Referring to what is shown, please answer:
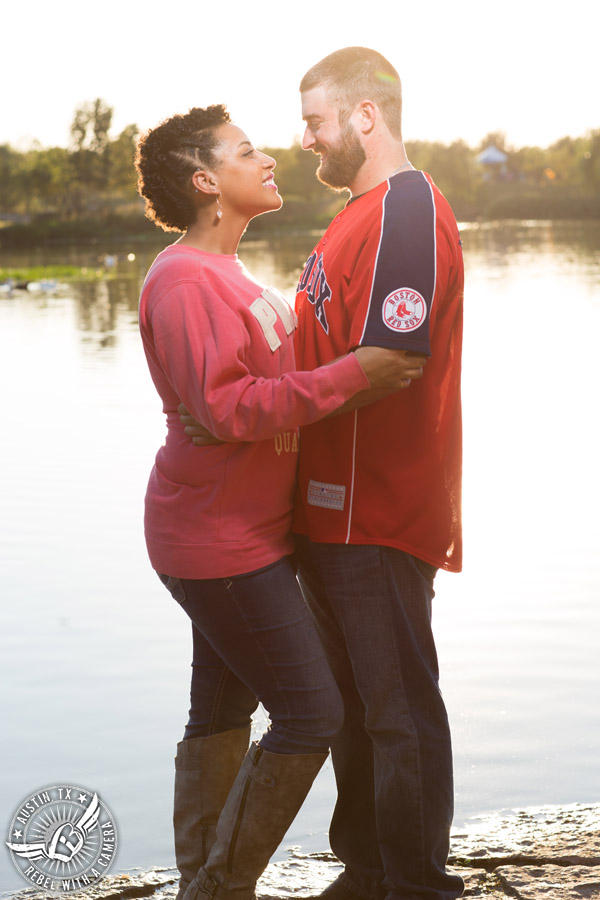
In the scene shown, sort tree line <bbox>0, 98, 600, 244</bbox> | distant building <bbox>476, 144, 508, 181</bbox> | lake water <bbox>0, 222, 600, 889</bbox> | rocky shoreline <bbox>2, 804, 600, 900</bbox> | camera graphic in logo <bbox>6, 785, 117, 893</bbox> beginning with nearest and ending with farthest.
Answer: rocky shoreline <bbox>2, 804, 600, 900</bbox>, camera graphic in logo <bbox>6, 785, 117, 893</bbox>, lake water <bbox>0, 222, 600, 889</bbox>, tree line <bbox>0, 98, 600, 244</bbox>, distant building <bbox>476, 144, 508, 181</bbox>

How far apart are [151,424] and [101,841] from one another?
8319mm

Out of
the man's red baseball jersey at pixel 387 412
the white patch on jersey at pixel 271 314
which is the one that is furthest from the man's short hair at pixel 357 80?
the white patch on jersey at pixel 271 314

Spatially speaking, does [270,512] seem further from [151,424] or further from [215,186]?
[151,424]

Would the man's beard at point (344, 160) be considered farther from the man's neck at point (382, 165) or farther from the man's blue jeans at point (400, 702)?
the man's blue jeans at point (400, 702)

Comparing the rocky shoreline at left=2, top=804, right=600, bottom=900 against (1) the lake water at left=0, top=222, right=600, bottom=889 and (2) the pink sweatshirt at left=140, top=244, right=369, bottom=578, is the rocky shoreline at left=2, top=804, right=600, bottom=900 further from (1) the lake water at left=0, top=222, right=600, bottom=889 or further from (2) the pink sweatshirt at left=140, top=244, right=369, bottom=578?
(2) the pink sweatshirt at left=140, top=244, right=369, bottom=578

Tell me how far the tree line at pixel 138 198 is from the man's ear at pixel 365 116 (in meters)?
78.4

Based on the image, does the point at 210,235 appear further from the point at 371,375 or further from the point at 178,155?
the point at 371,375

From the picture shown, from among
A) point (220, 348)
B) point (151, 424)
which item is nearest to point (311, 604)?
point (220, 348)

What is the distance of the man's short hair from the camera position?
2.77 m

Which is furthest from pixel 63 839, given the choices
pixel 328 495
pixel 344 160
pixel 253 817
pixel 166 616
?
pixel 166 616

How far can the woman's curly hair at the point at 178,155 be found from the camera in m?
2.66

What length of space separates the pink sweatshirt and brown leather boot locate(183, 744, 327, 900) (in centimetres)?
Result: 45

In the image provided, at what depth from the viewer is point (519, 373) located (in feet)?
47.9

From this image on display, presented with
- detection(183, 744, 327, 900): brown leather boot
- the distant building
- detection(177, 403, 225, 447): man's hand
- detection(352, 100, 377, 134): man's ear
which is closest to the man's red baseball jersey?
detection(352, 100, 377, 134): man's ear
